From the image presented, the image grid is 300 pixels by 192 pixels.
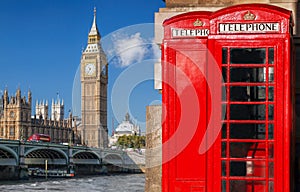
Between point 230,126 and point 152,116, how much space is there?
771mm

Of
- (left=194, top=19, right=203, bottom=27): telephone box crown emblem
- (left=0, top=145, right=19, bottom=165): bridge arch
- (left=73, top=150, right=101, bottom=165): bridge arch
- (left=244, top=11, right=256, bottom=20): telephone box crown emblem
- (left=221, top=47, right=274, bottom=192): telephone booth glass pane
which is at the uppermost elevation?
(left=244, top=11, right=256, bottom=20): telephone box crown emblem

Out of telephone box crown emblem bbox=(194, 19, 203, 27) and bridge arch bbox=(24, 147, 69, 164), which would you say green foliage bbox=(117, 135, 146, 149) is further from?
telephone box crown emblem bbox=(194, 19, 203, 27)

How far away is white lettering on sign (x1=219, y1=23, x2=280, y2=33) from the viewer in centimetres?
344

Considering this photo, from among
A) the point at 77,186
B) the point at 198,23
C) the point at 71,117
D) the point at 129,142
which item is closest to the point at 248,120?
the point at 198,23

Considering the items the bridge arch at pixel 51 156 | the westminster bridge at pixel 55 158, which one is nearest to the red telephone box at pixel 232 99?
the westminster bridge at pixel 55 158

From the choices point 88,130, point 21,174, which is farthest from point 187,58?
point 88,130

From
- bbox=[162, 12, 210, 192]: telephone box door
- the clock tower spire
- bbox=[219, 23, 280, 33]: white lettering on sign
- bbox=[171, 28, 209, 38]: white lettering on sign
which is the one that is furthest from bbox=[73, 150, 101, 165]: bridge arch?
bbox=[219, 23, 280, 33]: white lettering on sign

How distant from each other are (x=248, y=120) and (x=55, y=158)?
5774 centimetres

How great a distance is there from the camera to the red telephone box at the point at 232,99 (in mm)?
3416

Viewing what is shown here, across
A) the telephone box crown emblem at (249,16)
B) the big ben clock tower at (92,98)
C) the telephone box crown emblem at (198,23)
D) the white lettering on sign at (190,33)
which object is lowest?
the white lettering on sign at (190,33)

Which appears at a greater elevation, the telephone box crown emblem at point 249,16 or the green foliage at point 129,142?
the telephone box crown emblem at point 249,16

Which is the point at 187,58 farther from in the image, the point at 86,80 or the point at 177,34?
the point at 86,80

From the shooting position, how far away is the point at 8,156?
165ft

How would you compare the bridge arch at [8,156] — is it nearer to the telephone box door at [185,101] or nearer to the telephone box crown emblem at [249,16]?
the telephone box door at [185,101]
